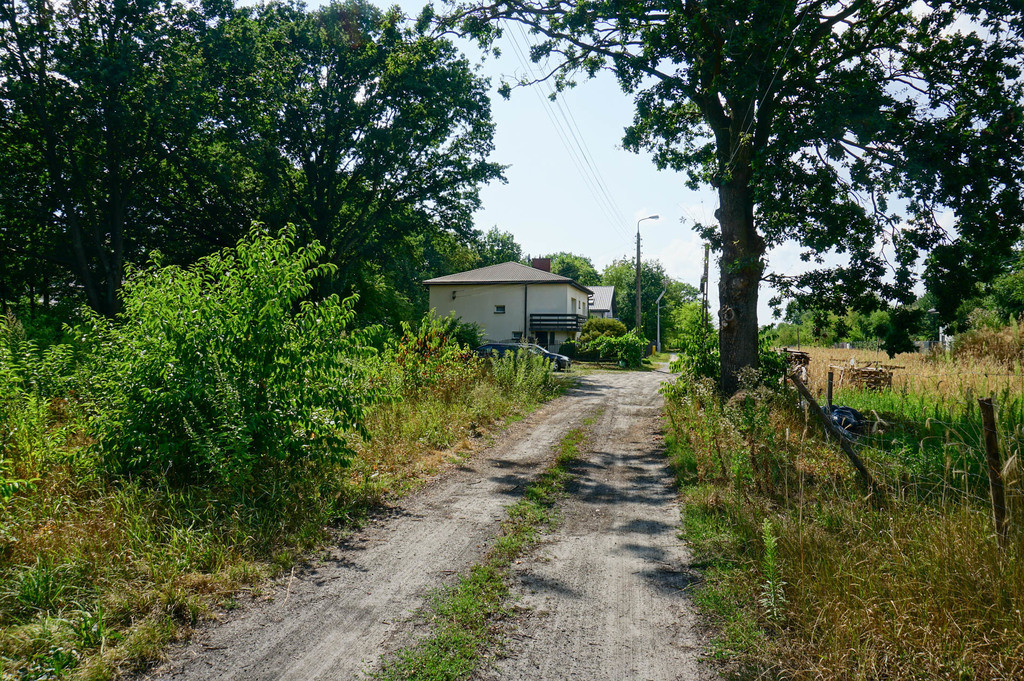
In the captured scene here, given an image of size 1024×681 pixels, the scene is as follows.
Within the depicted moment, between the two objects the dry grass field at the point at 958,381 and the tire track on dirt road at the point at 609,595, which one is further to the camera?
the dry grass field at the point at 958,381

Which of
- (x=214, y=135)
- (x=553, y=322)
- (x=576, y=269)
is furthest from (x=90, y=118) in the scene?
(x=576, y=269)

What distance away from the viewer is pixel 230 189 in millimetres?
22719

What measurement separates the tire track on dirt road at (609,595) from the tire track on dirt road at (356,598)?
0.73 m

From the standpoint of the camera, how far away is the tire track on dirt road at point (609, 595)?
10.4 feet

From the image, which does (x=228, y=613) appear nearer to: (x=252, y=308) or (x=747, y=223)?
(x=252, y=308)

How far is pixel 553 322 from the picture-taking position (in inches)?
1527

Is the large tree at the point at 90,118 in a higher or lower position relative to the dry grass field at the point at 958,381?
Result: higher

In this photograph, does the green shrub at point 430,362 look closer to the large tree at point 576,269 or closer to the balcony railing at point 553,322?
the balcony railing at point 553,322

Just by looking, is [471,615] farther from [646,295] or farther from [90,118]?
[646,295]

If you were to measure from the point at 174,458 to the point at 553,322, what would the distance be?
34.0 meters

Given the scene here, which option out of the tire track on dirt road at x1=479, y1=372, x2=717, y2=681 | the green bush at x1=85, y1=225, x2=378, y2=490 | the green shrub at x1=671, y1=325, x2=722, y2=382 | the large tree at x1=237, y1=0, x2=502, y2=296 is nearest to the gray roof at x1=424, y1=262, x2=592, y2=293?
the large tree at x1=237, y1=0, x2=502, y2=296

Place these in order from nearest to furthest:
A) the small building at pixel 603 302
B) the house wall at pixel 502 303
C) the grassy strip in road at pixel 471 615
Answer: the grassy strip in road at pixel 471 615 → the house wall at pixel 502 303 → the small building at pixel 603 302

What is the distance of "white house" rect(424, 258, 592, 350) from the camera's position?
1527 inches

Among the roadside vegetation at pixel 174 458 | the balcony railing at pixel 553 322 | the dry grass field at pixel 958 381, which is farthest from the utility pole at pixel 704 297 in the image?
the balcony railing at pixel 553 322
